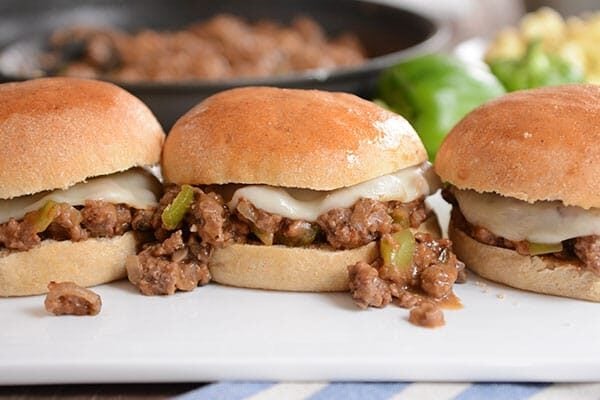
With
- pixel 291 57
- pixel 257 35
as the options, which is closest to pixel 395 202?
pixel 291 57

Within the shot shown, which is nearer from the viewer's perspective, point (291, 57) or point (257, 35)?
point (291, 57)

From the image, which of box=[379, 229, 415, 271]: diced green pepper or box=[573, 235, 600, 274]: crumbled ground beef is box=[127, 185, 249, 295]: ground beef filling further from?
box=[573, 235, 600, 274]: crumbled ground beef

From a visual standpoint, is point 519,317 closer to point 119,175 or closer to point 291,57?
point 119,175

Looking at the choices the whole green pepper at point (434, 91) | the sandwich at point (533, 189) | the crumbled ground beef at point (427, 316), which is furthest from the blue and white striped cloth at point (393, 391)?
the whole green pepper at point (434, 91)

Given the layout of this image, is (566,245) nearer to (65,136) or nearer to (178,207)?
(178,207)

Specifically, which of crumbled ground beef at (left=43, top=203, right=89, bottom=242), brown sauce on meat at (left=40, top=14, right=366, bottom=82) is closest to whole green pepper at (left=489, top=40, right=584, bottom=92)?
brown sauce on meat at (left=40, top=14, right=366, bottom=82)

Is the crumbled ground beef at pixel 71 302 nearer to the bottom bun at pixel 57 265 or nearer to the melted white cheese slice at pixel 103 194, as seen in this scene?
the bottom bun at pixel 57 265
